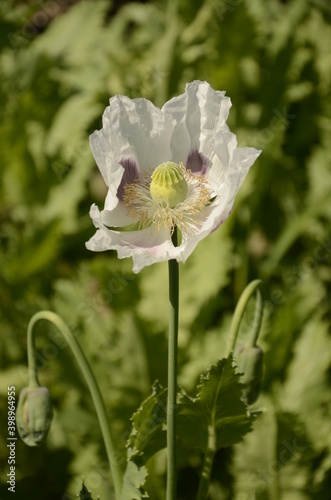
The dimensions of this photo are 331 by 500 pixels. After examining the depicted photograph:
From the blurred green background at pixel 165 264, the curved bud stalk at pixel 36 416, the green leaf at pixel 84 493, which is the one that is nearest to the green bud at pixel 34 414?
the curved bud stalk at pixel 36 416

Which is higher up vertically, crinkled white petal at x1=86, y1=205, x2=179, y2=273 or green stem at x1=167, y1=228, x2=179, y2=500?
crinkled white petal at x1=86, y1=205, x2=179, y2=273

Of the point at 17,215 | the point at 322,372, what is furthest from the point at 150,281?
the point at 17,215

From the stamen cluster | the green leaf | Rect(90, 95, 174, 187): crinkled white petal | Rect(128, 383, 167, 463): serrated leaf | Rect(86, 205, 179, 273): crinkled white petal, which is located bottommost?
the green leaf

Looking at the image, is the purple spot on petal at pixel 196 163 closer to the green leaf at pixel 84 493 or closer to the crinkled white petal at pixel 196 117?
the crinkled white petal at pixel 196 117

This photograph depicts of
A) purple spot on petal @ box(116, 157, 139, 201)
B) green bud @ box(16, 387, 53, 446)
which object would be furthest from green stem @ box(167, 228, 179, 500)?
green bud @ box(16, 387, 53, 446)

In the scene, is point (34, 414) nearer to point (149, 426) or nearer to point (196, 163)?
point (149, 426)

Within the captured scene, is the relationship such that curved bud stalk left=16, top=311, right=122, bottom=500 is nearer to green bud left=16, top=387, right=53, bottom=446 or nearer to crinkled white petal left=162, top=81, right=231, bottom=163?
green bud left=16, top=387, right=53, bottom=446

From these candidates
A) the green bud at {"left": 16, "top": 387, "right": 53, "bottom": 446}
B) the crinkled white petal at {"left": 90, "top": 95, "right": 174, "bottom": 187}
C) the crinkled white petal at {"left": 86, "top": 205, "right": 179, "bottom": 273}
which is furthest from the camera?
the green bud at {"left": 16, "top": 387, "right": 53, "bottom": 446}

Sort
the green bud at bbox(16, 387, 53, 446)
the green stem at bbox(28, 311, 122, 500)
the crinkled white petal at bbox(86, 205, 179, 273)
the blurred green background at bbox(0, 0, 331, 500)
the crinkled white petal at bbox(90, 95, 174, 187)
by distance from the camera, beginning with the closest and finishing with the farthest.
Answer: the crinkled white petal at bbox(86, 205, 179, 273)
the crinkled white petal at bbox(90, 95, 174, 187)
the green stem at bbox(28, 311, 122, 500)
the green bud at bbox(16, 387, 53, 446)
the blurred green background at bbox(0, 0, 331, 500)
